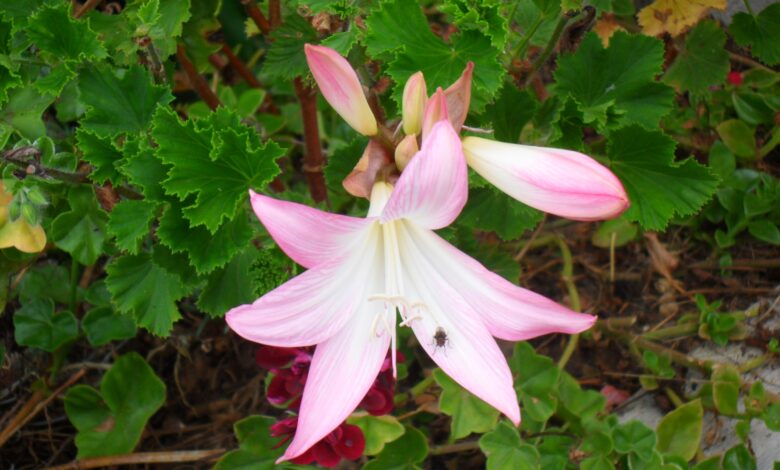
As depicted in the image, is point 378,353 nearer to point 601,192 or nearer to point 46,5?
point 601,192

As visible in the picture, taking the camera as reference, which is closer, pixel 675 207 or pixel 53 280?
pixel 675 207

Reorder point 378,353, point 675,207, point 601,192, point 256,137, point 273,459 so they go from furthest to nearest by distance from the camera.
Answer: point 273,459
point 675,207
point 256,137
point 378,353
point 601,192

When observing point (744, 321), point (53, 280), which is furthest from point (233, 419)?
point (744, 321)

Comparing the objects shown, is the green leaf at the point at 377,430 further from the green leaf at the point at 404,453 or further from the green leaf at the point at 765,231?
the green leaf at the point at 765,231

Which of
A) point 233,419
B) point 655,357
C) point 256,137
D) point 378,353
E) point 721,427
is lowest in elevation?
point 233,419

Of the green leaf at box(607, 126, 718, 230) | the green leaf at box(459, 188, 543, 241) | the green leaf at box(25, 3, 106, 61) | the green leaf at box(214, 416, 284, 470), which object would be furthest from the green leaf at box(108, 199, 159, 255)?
the green leaf at box(607, 126, 718, 230)

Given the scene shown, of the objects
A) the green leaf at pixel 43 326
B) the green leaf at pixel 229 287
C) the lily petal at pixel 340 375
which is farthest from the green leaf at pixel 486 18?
the green leaf at pixel 43 326

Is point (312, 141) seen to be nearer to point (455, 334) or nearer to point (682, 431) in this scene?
point (455, 334)
